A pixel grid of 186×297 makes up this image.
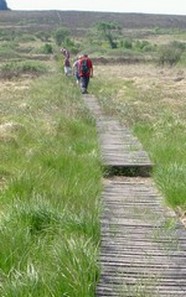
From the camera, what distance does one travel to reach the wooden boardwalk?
16.2 ft

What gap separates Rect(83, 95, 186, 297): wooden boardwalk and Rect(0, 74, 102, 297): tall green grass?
6.6 inches

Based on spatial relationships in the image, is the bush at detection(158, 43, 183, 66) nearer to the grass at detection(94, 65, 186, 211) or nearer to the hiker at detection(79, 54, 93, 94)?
the grass at detection(94, 65, 186, 211)

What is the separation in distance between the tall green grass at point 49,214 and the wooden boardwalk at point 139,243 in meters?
0.17

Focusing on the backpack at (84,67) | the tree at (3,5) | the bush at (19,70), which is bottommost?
the tree at (3,5)

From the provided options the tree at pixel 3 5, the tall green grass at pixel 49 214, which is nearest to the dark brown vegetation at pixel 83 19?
the tree at pixel 3 5

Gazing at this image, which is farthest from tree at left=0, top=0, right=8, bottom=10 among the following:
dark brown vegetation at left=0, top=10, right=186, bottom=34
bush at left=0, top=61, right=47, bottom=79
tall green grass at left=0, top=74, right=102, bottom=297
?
tall green grass at left=0, top=74, right=102, bottom=297

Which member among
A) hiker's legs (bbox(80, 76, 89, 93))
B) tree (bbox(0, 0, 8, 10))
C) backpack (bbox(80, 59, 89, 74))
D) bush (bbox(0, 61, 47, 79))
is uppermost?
backpack (bbox(80, 59, 89, 74))

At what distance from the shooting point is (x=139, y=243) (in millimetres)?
5875

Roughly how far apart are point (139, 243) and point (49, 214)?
0.87 metres

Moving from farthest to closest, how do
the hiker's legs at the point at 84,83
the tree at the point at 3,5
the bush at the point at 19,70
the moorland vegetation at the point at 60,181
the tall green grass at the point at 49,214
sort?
the tree at the point at 3,5 < the bush at the point at 19,70 < the hiker's legs at the point at 84,83 < the moorland vegetation at the point at 60,181 < the tall green grass at the point at 49,214

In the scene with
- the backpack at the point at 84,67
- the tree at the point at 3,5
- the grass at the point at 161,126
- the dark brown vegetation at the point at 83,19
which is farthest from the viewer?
the tree at the point at 3,5

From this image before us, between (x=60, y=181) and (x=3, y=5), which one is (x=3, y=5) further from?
(x=60, y=181)

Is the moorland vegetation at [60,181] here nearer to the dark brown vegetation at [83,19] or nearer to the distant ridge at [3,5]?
the dark brown vegetation at [83,19]

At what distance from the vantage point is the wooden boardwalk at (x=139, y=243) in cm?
493
